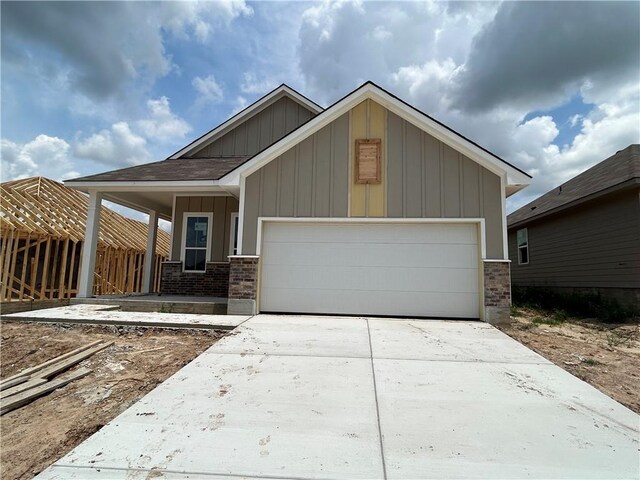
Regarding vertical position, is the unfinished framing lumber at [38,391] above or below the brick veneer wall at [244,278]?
below

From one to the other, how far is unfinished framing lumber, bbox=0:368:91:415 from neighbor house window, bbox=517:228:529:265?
1523 centimetres

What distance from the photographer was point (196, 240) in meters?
11.2

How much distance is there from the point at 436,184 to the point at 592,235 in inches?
248

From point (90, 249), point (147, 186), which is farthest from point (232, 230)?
point (90, 249)

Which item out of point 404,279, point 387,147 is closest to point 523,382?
point 404,279

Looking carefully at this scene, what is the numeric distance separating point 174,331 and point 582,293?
37.8 ft

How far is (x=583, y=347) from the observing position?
6.33 metres

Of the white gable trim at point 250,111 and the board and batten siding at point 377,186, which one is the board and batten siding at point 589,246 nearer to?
the board and batten siding at point 377,186

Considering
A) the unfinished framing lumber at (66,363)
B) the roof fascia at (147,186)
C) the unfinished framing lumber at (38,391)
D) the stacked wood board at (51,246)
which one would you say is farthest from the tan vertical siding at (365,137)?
the stacked wood board at (51,246)

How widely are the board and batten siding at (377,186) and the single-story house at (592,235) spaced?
173 inches

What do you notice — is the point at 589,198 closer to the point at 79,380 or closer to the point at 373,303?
the point at 373,303

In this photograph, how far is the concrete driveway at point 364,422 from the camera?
8.86 feet

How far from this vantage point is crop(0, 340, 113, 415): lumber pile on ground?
4.28 metres

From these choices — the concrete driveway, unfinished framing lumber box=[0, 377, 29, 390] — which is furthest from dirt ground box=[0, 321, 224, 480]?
unfinished framing lumber box=[0, 377, 29, 390]
